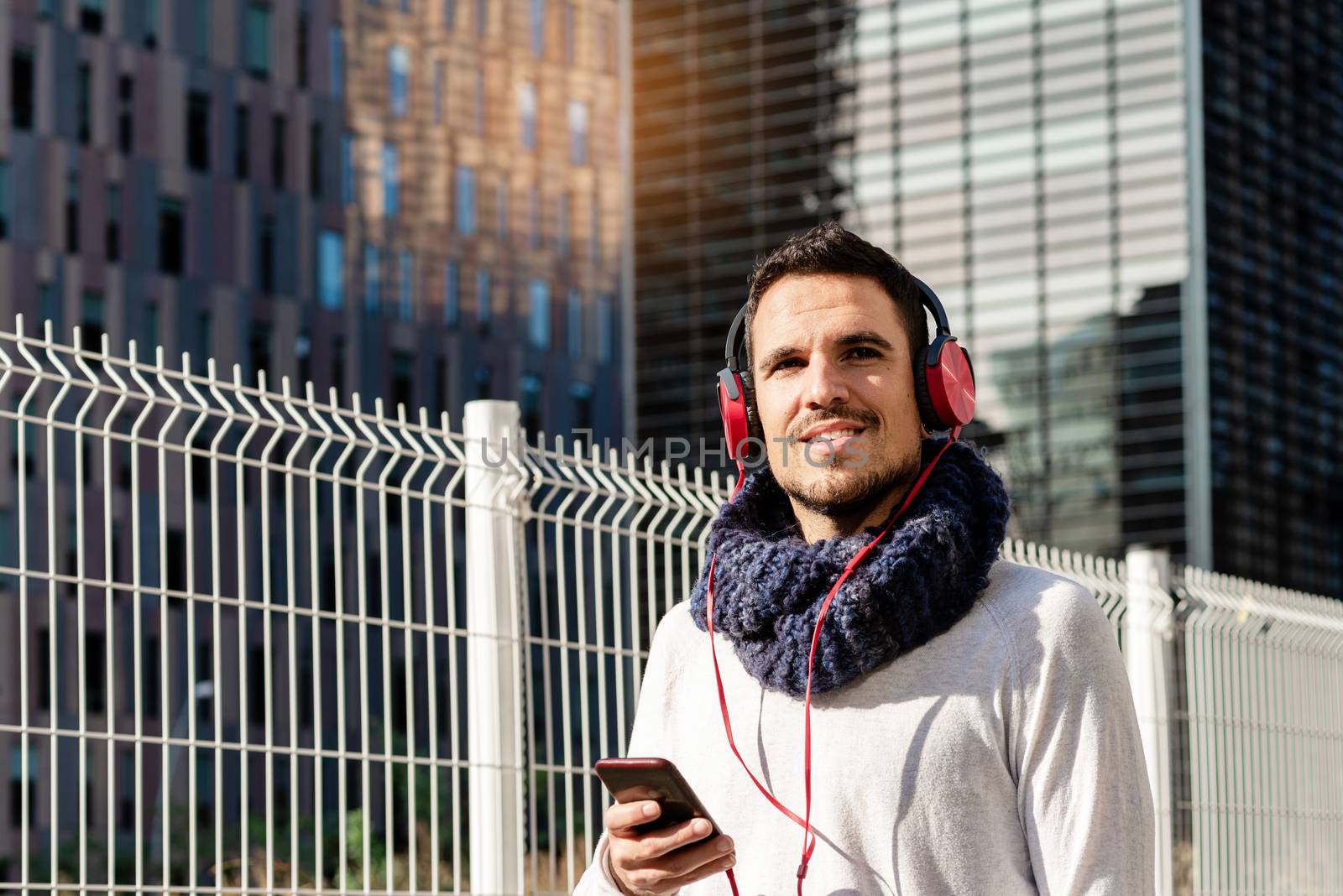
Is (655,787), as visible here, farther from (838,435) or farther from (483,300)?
(483,300)

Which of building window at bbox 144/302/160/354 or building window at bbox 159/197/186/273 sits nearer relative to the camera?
building window at bbox 144/302/160/354

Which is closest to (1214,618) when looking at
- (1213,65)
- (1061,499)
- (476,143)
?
(476,143)

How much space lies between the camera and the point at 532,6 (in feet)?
161

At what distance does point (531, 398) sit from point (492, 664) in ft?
140

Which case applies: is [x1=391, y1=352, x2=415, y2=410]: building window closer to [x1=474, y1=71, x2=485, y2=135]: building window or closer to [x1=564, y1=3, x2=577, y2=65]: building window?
[x1=474, y1=71, x2=485, y2=135]: building window

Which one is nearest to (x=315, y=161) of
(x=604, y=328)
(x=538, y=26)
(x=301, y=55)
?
(x=301, y=55)

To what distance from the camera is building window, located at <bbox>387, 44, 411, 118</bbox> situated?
45250mm

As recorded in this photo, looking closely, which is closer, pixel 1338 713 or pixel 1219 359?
pixel 1338 713

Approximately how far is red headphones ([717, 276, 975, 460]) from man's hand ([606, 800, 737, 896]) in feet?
1.99

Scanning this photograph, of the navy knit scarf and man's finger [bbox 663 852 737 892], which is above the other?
the navy knit scarf

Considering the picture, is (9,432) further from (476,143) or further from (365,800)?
(365,800)

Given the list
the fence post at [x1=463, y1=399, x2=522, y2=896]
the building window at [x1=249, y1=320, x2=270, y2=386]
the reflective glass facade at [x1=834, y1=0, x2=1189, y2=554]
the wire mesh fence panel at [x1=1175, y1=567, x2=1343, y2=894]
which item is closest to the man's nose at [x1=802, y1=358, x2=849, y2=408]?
the fence post at [x1=463, y1=399, x2=522, y2=896]

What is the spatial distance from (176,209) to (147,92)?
7.57ft

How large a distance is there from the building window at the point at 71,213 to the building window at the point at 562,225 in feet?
46.9
